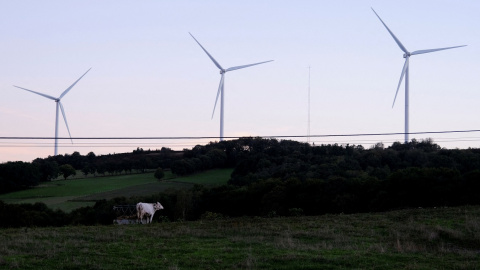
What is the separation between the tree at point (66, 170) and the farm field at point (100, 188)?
4.66ft

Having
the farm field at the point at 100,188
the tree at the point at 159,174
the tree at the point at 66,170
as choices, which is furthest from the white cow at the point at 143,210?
the tree at the point at 66,170

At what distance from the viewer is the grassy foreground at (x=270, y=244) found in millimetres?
20047

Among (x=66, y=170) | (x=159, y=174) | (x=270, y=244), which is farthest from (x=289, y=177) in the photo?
(x=66, y=170)

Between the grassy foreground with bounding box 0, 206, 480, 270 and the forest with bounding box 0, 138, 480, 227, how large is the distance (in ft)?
39.8

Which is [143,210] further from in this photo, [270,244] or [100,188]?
[100,188]

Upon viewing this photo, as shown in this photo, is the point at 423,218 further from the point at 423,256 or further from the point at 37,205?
the point at 37,205

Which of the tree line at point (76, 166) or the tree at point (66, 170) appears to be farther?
the tree at point (66, 170)

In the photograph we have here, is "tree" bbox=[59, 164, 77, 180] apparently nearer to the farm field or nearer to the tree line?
the tree line

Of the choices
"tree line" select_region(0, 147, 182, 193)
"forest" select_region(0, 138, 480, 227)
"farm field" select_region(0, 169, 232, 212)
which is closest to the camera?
"forest" select_region(0, 138, 480, 227)

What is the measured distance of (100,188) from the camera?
3506 inches

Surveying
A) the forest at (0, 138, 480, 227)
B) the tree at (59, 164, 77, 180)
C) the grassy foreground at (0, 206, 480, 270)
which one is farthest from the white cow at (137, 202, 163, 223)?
the tree at (59, 164, 77, 180)

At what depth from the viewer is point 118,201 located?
65.2 m

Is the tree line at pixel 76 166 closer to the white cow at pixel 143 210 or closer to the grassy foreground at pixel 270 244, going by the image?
the white cow at pixel 143 210

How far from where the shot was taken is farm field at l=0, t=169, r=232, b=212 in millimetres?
78625
